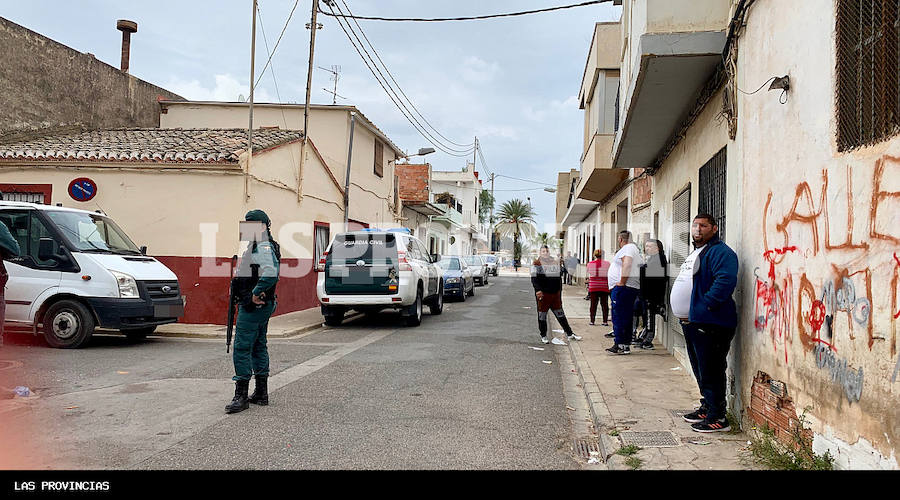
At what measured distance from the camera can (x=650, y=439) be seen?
506 cm

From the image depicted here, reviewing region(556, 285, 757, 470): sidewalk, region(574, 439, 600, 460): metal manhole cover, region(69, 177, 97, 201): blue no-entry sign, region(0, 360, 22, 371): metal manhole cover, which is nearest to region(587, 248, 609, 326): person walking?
region(556, 285, 757, 470): sidewalk

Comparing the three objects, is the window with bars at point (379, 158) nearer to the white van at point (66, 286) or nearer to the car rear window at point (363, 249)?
the car rear window at point (363, 249)

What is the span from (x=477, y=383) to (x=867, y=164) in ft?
15.6

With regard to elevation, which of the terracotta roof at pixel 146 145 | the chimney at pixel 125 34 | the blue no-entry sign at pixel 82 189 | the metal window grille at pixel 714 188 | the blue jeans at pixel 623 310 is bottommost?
the blue jeans at pixel 623 310

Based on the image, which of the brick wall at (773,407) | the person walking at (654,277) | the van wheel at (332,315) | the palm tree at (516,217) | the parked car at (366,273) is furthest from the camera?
the palm tree at (516,217)

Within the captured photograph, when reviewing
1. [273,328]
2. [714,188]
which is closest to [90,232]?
[273,328]

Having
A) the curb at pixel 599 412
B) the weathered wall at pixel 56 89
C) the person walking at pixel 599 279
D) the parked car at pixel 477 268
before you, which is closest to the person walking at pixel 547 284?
the curb at pixel 599 412

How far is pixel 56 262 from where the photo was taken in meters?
9.33

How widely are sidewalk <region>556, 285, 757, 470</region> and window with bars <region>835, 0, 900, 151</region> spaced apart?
88.4 inches

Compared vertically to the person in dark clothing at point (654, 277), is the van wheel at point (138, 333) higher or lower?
lower

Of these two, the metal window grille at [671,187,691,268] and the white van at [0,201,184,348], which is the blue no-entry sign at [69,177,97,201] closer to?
the white van at [0,201,184,348]

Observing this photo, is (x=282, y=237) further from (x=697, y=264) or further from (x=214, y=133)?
(x=697, y=264)

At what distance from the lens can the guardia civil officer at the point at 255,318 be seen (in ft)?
19.3

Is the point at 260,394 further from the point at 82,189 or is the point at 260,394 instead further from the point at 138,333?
the point at 82,189
